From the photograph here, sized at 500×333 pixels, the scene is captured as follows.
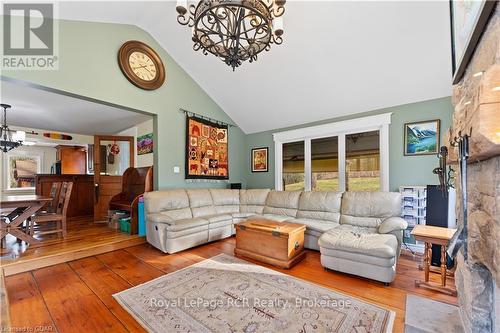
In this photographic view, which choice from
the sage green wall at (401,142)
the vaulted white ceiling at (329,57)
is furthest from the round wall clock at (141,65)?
the sage green wall at (401,142)

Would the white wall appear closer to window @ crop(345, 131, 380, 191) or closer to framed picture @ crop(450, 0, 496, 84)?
window @ crop(345, 131, 380, 191)

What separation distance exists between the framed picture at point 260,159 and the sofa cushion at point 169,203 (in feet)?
7.02

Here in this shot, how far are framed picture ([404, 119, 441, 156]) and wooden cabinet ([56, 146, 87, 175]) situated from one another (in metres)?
8.41

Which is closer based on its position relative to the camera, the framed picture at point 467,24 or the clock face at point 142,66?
the framed picture at point 467,24

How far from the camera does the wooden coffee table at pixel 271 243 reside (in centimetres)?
267

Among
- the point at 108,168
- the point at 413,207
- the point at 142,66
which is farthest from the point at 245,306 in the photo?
the point at 108,168

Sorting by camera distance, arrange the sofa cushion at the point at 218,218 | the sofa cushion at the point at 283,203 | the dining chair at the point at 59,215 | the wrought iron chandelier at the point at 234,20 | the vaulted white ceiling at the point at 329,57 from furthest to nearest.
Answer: the sofa cushion at the point at 283,203
the sofa cushion at the point at 218,218
the dining chair at the point at 59,215
the vaulted white ceiling at the point at 329,57
the wrought iron chandelier at the point at 234,20

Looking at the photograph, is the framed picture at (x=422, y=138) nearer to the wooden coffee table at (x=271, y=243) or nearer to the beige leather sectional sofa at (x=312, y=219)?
the beige leather sectional sofa at (x=312, y=219)

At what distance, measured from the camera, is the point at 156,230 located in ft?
10.5

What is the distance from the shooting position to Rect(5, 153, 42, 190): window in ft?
18.9

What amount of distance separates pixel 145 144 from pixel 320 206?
407cm

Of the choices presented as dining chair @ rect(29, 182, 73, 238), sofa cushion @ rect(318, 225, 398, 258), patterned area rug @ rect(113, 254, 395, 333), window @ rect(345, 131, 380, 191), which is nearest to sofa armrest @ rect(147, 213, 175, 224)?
patterned area rug @ rect(113, 254, 395, 333)

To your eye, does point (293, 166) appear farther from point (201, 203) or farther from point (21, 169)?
point (21, 169)

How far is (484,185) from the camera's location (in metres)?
1.01
